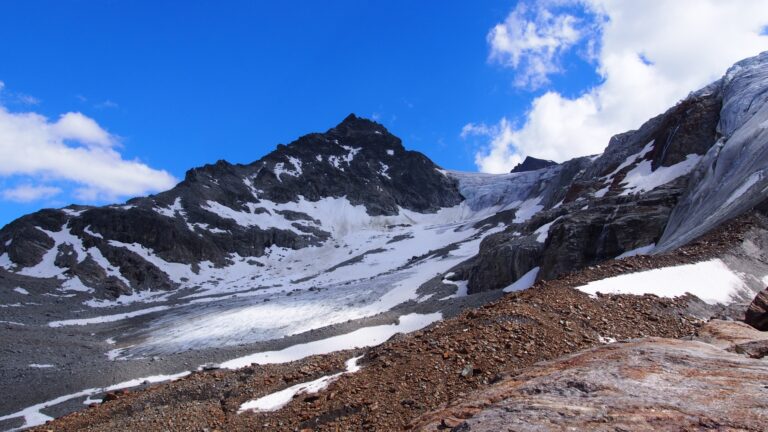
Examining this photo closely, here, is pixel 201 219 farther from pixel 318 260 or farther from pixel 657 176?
pixel 657 176

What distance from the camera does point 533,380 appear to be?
8.75m

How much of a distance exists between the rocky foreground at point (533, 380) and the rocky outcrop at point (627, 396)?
0.09 feet

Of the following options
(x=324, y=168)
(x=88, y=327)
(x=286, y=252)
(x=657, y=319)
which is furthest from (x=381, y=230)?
(x=657, y=319)

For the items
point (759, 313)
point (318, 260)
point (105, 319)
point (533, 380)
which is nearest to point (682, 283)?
point (759, 313)

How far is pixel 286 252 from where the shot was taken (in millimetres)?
129875

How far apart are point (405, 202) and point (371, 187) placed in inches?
623

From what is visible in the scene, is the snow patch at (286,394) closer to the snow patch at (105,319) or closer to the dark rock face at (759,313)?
the dark rock face at (759,313)

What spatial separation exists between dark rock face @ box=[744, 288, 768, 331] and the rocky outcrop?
4.35 metres

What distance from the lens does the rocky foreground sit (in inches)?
279

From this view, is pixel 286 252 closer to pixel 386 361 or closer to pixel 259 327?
pixel 259 327

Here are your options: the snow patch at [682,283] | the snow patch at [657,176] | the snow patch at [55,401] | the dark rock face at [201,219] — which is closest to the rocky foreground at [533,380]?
the snow patch at [682,283]

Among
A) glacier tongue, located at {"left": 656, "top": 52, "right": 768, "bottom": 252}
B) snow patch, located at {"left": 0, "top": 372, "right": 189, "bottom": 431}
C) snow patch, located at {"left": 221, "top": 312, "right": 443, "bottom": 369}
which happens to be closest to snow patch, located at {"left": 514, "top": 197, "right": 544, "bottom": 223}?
glacier tongue, located at {"left": 656, "top": 52, "right": 768, "bottom": 252}

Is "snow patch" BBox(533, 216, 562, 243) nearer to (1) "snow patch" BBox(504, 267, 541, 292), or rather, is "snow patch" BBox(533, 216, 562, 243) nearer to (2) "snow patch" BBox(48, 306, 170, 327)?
(1) "snow patch" BBox(504, 267, 541, 292)

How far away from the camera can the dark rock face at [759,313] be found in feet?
41.2
